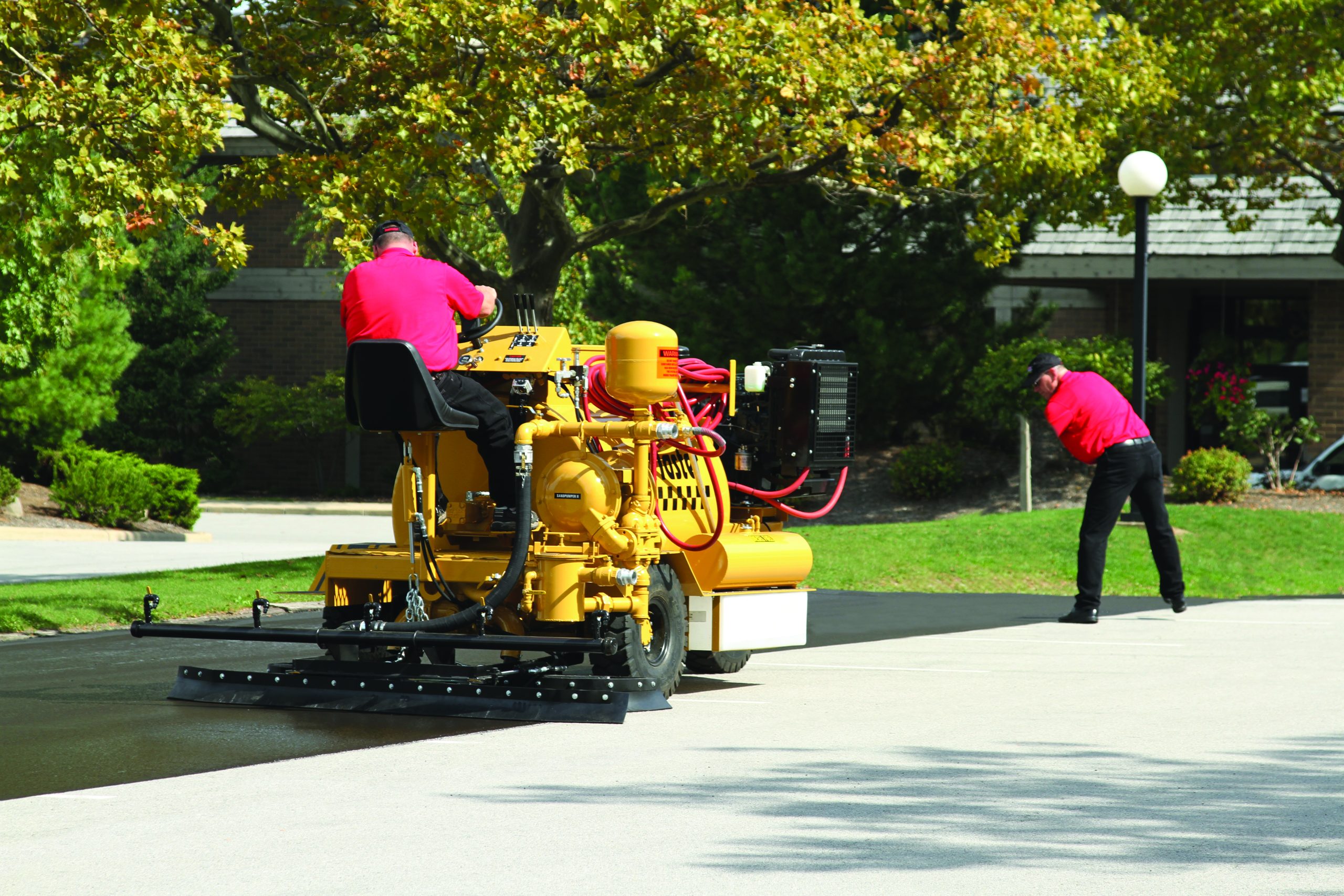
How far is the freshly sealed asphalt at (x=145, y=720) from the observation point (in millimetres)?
7219

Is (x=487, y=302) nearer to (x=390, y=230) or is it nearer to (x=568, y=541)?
(x=390, y=230)

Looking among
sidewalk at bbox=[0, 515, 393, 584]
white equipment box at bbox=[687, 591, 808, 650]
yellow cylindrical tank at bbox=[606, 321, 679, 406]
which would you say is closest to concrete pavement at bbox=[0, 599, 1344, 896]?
white equipment box at bbox=[687, 591, 808, 650]

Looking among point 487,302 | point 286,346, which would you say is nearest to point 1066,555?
point 487,302

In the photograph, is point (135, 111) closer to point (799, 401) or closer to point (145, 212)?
point (145, 212)

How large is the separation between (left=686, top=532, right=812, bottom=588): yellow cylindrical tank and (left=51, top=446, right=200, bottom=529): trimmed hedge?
17422 millimetres

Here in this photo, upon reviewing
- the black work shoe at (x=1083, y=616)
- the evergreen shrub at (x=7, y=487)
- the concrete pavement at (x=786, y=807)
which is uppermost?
the evergreen shrub at (x=7, y=487)

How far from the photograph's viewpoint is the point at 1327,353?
25828 millimetres

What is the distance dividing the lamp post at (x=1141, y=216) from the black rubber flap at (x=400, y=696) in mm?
9525

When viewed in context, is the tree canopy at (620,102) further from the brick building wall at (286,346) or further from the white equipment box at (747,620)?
the brick building wall at (286,346)

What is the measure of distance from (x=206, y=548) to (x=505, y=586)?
14480 millimetres

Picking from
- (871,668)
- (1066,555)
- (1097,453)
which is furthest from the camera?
(1066,555)

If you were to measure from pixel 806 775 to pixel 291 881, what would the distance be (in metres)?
2.42

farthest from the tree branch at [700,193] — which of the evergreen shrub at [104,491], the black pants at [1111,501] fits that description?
the evergreen shrub at [104,491]

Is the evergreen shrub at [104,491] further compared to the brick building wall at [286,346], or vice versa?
the brick building wall at [286,346]
